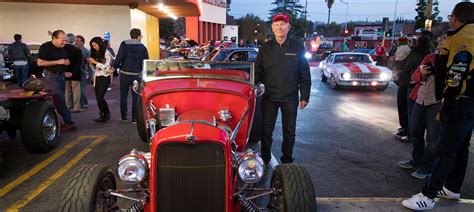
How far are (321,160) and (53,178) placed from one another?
11.7 feet

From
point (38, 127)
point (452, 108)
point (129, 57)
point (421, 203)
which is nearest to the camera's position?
point (452, 108)

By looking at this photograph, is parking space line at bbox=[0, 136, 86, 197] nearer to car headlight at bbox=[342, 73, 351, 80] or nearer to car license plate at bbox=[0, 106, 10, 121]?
car license plate at bbox=[0, 106, 10, 121]

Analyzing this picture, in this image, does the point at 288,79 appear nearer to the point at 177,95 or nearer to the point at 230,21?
the point at 177,95

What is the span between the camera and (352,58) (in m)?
14.7

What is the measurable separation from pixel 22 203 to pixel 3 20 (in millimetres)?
17155

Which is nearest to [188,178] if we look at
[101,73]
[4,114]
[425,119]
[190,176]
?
[190,176]

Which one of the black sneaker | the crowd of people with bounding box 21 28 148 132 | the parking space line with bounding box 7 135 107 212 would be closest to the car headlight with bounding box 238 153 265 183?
the parking space line with bounding box 7 135 107 212

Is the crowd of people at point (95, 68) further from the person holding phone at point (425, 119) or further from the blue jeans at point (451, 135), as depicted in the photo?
the blue jeans at point (451, 135)

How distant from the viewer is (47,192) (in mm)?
4281

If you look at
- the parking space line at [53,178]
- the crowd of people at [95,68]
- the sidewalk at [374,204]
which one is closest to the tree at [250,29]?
the crowd of people at [95,68]

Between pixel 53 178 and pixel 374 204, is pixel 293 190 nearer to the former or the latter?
pixel 374 204

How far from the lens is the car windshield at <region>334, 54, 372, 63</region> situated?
1459 centimetres

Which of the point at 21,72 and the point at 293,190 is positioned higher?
the point at 293,190

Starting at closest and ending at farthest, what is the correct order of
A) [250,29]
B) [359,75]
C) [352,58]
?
[359,75]
[352,58]
[250,29]
